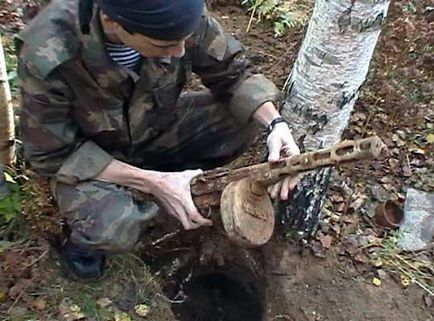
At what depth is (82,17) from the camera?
7.84ft

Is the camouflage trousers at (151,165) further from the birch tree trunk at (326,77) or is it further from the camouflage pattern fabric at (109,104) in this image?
the birch tree trunk at (326,77)

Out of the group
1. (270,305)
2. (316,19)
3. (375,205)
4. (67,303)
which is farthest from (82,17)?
(375,205)

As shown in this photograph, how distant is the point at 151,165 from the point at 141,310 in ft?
1.90

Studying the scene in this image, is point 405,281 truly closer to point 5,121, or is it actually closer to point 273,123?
point 273,123

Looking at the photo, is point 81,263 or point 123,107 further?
point 81,263

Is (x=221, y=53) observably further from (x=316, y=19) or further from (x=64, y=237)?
(x=64, y=237)

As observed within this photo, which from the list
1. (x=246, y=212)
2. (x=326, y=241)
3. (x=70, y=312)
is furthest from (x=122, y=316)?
(x=326, y=241)

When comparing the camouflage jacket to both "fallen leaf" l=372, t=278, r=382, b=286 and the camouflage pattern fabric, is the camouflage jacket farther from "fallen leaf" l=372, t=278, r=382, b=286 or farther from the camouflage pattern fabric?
"fallen leaf" l=372, t=278, r=382, b=286

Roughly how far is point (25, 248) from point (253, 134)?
99 cm

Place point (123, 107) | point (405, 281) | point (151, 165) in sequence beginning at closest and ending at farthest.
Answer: point (123, 107) → point (151, 165) → point (405, 281)

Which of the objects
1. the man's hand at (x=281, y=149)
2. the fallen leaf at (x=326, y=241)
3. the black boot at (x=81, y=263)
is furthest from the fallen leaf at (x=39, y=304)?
the fallen leaf at (x=326, y=241)

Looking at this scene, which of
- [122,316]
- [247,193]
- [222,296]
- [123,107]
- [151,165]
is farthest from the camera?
[222,296]

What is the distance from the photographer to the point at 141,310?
2.87 meters

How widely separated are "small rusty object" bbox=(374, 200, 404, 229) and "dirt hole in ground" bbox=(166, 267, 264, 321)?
624 mm
